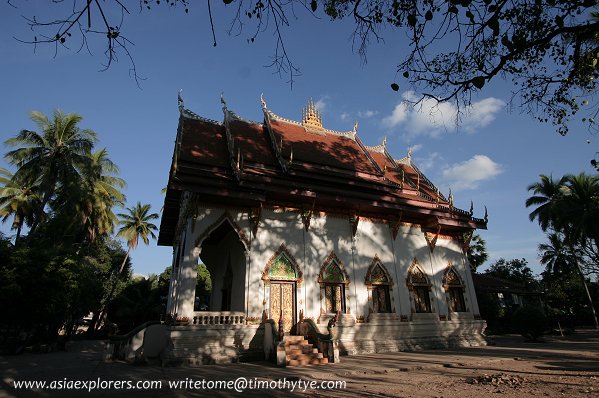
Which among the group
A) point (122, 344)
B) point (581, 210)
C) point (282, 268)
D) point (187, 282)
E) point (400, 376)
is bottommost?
point (400, 376)

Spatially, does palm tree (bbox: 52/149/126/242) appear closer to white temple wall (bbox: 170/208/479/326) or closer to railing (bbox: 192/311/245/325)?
white temple wall (bbox: 170/208/479/326)

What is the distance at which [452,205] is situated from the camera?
48.6 ft

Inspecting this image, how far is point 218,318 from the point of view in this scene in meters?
10.4

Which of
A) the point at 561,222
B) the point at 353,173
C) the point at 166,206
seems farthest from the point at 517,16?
the point at 561,222

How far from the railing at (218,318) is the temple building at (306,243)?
3 centimetres

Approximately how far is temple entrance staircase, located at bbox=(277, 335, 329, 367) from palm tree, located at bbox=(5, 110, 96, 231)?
16.5 meters

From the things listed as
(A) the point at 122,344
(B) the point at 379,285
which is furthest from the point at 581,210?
(A) the point at 122,344

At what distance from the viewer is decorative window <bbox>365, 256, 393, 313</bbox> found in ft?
41.8

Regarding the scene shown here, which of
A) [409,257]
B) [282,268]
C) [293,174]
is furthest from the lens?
[409,257]

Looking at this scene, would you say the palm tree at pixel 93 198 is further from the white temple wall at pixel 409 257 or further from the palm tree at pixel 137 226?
the white temple wall at pixel 409 257

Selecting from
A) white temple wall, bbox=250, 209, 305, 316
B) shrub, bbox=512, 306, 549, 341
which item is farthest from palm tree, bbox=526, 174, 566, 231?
white temple wall, bbox=250, 209, 305, 316

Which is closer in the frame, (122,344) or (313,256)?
(122,344)

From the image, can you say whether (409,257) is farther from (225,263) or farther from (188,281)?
(188,281)

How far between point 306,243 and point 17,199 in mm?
18814
